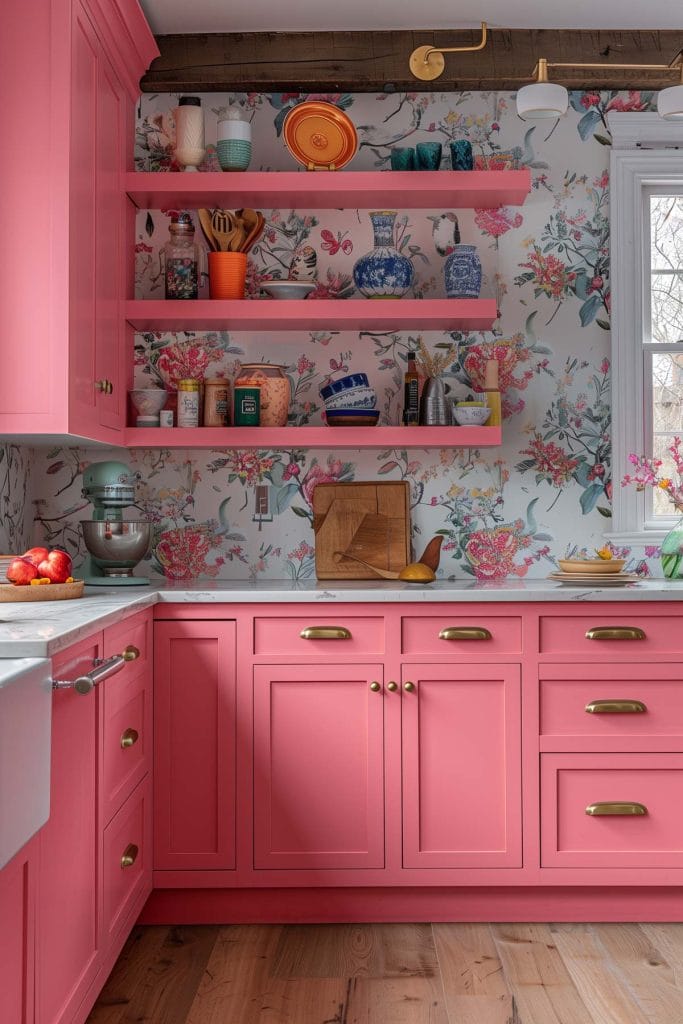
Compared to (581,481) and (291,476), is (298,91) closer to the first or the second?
(291,476)

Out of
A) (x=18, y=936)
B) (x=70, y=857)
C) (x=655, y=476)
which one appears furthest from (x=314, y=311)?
(x=18, y=936)

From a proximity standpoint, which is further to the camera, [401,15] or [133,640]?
[401,15]

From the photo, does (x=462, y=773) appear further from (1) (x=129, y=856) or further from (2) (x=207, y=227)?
(2) (x=207, y=227)

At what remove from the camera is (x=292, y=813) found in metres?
2.92

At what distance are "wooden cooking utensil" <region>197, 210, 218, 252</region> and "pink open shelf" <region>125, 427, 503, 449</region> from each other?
2.07ft

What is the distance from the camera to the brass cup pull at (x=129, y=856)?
252 cm

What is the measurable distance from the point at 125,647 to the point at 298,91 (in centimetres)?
212

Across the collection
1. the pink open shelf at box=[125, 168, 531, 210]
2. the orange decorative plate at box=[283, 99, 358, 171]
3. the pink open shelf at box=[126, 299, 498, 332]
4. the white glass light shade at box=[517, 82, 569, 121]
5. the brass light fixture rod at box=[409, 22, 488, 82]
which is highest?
the brass light fixture rod at box=[409, 22, 488, 82]

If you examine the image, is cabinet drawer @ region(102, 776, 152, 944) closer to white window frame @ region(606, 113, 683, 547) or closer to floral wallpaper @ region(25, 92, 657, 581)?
floral wallpaper @ region(25, 92, 657, 581)

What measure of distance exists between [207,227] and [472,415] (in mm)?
1090

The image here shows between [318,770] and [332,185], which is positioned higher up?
[332,185]

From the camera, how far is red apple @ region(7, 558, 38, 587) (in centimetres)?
263

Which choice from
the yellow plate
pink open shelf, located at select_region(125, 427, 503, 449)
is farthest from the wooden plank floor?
pink open shelf, located at select_region(125, 427, 503, 449)

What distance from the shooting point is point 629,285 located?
3.59 metres
